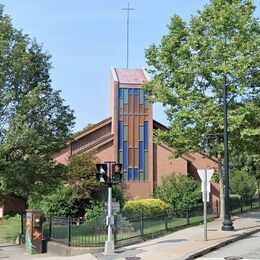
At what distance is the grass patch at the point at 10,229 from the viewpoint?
947 inches

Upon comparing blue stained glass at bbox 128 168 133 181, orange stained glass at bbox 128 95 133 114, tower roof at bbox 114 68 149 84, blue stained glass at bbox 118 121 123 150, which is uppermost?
tower roof at bbox 114 68 149 84

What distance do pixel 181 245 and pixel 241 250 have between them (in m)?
2.19

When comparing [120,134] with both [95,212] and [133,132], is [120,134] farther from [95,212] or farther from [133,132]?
[95,212]

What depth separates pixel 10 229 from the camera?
27203 mm

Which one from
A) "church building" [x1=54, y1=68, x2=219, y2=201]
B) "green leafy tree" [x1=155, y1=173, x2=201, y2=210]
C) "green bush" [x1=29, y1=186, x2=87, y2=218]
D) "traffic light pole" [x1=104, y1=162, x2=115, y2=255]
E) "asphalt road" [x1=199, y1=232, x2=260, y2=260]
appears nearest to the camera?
"asphalt road" [x1=199, y1=232, x2=260, y2=260]

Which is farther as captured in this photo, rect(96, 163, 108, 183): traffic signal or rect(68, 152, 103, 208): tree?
rect(68, 152, 103, 208): tree

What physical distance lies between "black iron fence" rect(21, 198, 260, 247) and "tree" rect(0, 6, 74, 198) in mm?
2132

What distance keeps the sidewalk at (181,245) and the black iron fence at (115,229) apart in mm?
545

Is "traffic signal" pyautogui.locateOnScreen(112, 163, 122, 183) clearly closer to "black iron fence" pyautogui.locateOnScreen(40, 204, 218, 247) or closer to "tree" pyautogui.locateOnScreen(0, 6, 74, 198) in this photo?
"black iron fence" pyautogui.locateOnScreen(40, 204, 218, 247)

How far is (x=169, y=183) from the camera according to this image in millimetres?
32312

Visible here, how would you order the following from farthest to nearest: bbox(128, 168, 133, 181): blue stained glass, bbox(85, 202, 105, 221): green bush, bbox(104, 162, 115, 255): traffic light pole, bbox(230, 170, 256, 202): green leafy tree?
→ bbox(230, 170, 256, 202): green leafy tree < bbox(128, 168, 133, 181): blue stained glass < bbox(85, 202, 105, 221): green bush < bbox(104, 162, 115, 255): traffic light pole

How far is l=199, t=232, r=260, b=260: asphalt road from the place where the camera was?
15.7 metres

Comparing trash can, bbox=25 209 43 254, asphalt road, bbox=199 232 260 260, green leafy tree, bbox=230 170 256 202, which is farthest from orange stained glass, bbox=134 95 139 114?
green leafy tree, bbox=230 170 256 202

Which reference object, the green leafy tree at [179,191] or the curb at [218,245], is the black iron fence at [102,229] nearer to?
the curb at [218,245]
